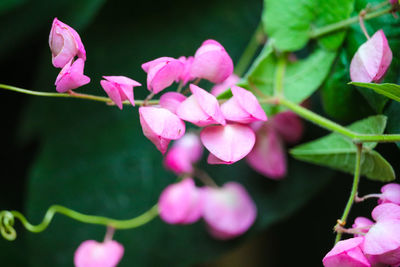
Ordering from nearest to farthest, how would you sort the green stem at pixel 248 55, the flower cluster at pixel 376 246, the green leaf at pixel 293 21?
the flower cluster at pixel 376 246, the green leaf at pixel 293 21, the green stem at pixel 248 55

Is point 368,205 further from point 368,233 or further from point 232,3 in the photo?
point 232,3

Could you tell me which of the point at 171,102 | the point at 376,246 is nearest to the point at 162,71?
the point at 171,102

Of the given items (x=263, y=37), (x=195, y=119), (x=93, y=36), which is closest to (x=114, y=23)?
(x=93, y=36)

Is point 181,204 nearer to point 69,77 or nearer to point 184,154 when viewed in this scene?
point 184,154

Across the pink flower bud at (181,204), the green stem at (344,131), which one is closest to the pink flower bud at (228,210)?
the pink flower bud at (181,204)

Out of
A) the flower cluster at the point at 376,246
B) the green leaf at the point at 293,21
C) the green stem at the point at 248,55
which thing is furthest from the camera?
the green stem at the point at 248,55

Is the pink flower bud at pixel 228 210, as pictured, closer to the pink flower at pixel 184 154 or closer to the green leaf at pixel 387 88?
the pink flower at pixel 184 154
